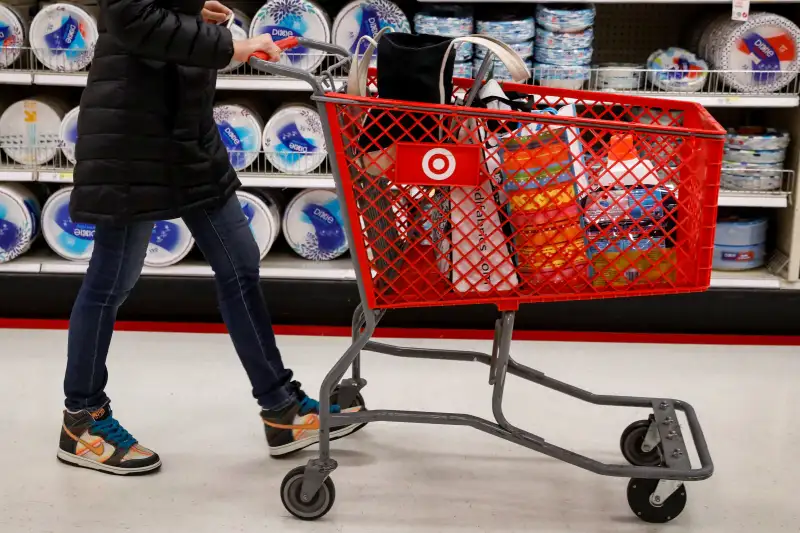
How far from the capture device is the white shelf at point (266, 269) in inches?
145

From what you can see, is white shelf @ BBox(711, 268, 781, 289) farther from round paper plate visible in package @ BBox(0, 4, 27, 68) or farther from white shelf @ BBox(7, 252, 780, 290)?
round paper plate visible in package @ BBox(0, 4, 27, 68)

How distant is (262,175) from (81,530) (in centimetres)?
161

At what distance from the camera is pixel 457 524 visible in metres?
2.38

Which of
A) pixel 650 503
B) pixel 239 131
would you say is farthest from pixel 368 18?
pixel 650 503

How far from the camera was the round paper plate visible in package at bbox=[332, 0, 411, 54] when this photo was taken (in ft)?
11.5

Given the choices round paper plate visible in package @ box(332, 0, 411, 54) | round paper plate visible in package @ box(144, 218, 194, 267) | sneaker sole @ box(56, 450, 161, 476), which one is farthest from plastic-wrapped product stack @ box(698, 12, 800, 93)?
sneaker sole @ box(56, 450, 161, 476)

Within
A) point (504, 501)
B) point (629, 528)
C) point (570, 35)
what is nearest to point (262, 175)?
point (570, 35)

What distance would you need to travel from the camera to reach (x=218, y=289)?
101 inches

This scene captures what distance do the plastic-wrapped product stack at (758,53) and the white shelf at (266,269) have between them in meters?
1.51

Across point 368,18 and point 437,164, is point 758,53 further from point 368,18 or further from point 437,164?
point 437,164

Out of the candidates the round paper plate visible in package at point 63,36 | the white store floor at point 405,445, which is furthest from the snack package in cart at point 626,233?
the round paper plate visible in package at point 63,36

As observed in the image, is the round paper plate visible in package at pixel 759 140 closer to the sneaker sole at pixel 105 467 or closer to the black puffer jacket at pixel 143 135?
the black puffer jacket at pixel 143 135

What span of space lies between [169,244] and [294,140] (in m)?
0.60

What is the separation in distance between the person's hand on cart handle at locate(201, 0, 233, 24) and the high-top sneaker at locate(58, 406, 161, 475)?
1.04 m
